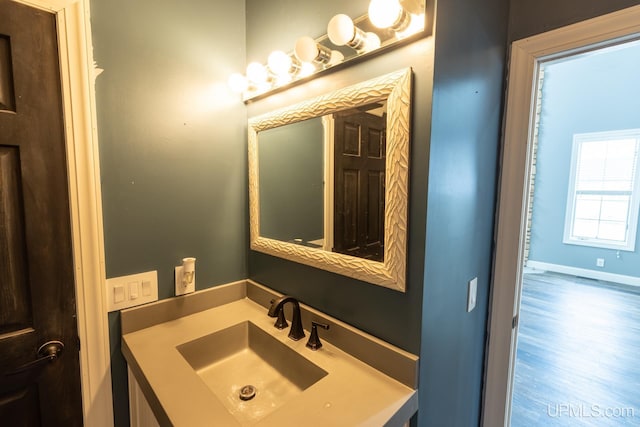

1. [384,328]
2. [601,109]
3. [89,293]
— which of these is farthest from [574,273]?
[89,293]

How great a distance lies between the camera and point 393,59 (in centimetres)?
81

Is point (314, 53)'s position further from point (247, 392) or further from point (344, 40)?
point (247, 392)

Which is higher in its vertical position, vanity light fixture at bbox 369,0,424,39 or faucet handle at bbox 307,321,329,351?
vanity light fixture at bbox 369,0,424,39

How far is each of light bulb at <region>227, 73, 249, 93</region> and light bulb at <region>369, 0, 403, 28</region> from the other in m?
0.67

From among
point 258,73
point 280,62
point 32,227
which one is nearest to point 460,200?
point 280,62

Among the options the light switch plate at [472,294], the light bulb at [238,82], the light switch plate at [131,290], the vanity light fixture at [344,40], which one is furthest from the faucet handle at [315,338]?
the light bulb at [238,82]

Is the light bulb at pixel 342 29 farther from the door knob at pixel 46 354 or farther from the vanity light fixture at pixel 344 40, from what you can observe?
the door knob at pixel 46 354

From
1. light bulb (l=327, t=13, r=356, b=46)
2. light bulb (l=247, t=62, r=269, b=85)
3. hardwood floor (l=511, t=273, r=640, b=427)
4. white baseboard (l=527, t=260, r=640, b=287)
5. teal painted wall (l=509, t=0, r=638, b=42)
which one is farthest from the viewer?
white baseboard (l=527, t=260, r=640, b=287)

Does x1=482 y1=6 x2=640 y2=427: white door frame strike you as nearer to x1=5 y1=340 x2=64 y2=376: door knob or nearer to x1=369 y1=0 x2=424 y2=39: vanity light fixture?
x1=369 y1=0 x2=424 y2=39: vanity light fixture

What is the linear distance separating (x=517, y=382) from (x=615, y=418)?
1.64ft

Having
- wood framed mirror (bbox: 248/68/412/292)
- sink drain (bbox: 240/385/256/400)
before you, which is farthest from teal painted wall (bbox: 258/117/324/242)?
Result: sink drain (bbox: 240/385/256/400)

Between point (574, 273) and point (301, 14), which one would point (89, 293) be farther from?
point (574, 273)

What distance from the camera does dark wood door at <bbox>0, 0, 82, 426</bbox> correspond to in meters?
0.83

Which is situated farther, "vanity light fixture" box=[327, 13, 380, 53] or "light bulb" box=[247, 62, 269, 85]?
"light bulb" box=[247, 62, 269, 85]
